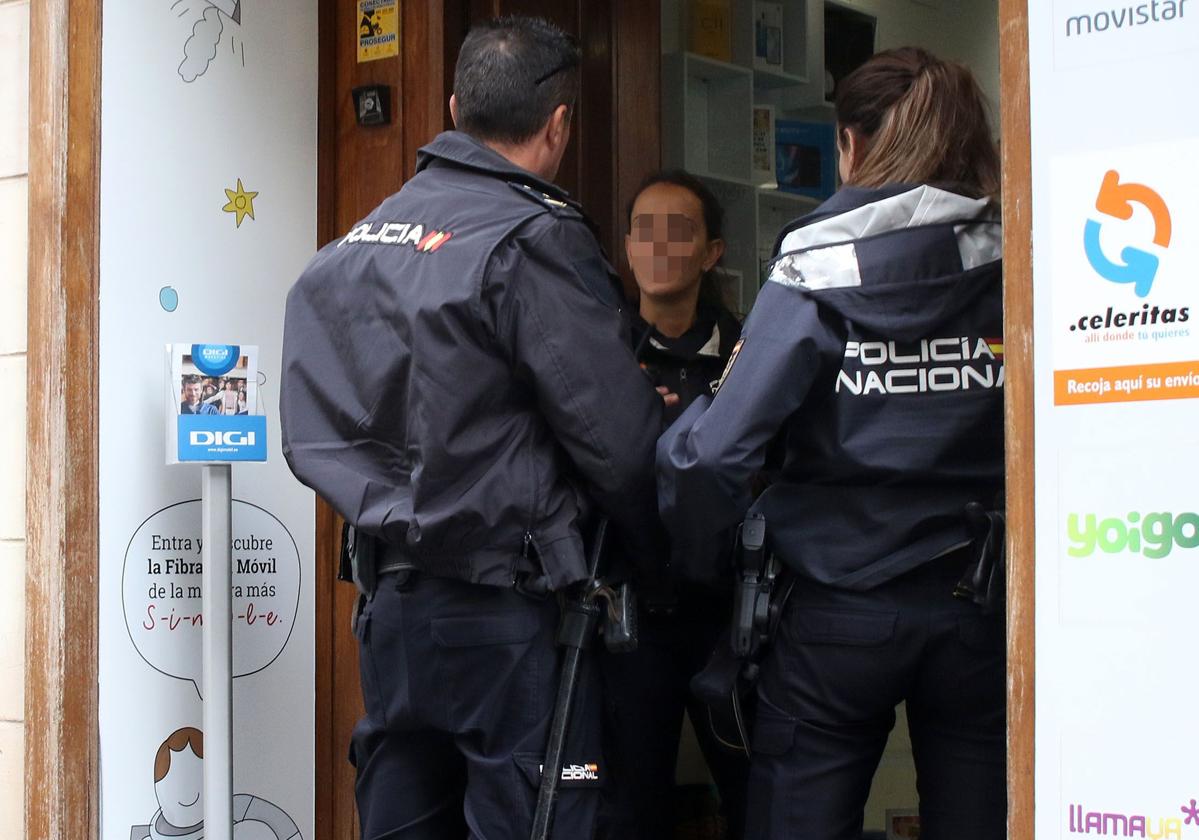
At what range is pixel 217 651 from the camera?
119 inches

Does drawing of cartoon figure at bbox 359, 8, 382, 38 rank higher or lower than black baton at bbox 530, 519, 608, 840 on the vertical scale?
higher

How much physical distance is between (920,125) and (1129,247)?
59 centimetres

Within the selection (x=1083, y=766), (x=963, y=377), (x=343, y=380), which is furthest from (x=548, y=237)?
(x=1083, y=766)

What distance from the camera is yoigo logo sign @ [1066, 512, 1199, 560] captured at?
1.73 meters

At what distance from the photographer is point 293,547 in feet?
11.6

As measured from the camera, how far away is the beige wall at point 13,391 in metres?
3.25

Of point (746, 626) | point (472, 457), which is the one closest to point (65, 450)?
point (472, 457)

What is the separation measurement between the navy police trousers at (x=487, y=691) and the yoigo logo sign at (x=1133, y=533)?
0.94 m

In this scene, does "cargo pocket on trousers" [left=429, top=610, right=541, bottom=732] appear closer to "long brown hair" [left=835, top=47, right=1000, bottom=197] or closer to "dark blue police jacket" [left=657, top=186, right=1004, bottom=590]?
"dark blue police jacket" [left=657, top=186, right=1004, bottom=590]

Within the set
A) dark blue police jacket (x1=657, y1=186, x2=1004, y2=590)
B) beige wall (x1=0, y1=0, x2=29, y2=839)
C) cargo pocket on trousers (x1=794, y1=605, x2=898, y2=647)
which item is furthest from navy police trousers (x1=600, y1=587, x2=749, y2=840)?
beige wall (x1=0, y1=0, x2=29, y2=839)

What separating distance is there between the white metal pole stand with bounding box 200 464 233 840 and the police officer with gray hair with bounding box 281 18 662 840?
627mm

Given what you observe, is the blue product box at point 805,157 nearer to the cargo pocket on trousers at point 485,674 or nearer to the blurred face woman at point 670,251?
the blurred face woman at point 670,251

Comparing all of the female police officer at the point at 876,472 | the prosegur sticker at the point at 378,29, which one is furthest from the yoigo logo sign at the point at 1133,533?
the prosegur sticker at the point at 378,29

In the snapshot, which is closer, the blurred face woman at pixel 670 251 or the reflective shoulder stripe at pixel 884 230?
the reflective shoulder stripe at pixel 884 230
